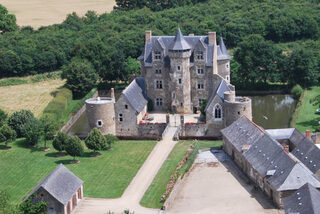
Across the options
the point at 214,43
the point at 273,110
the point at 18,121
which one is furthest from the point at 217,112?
the point at 18,121

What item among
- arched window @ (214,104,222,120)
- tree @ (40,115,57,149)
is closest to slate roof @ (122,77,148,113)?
tree @ (40,115,57,149)

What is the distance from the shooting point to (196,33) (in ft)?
449

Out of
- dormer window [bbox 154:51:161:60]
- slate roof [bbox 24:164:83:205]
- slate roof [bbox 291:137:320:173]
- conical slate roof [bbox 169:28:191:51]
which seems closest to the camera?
slate roof [bbox 24:164:83:205]

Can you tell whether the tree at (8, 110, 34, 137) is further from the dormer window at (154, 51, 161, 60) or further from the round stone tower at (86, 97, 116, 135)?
the dormer window at (154, 51, 161, 60)

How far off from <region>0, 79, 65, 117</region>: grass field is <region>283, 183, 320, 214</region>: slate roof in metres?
50.8

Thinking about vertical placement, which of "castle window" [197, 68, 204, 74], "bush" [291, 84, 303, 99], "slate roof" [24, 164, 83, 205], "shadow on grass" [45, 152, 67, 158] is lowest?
"shadow on grass" [45, 152, 67, 158]

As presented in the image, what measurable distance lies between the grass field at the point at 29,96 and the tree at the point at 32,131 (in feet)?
46.7

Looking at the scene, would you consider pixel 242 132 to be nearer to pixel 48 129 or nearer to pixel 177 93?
pixel 177 93

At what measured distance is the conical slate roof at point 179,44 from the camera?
89500mm

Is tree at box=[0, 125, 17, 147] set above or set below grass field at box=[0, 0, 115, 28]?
below

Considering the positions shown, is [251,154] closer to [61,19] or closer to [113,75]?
[113,75]

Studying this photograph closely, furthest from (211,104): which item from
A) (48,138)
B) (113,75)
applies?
(113,75)

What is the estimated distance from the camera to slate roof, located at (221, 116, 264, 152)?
243 ft

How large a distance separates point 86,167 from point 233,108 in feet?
64.4
